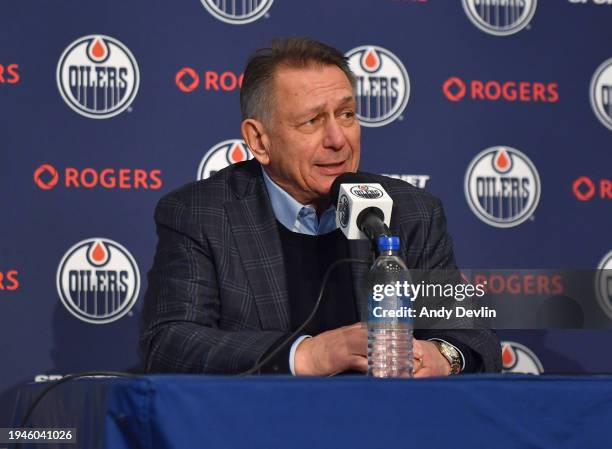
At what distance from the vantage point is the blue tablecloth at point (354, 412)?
1.17 metres

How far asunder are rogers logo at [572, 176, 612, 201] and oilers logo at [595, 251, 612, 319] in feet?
0.75

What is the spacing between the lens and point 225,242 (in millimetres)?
2391

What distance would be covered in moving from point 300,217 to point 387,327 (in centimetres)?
95

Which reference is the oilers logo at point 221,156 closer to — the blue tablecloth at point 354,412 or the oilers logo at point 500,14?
the oilers logo at point 500,14

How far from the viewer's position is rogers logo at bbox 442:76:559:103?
3438 mm

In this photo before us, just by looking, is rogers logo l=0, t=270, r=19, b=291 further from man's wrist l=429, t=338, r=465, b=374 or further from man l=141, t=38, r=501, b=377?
man's wrist l=429, t=338, r=465, b=374

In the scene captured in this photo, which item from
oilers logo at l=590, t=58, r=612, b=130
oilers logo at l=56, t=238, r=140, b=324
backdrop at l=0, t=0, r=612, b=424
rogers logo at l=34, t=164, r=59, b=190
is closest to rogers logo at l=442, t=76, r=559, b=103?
backdrop at l=0, t=0, r=612, b=424

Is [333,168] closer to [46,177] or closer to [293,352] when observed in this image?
[293,352]

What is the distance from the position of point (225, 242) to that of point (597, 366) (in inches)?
70.8

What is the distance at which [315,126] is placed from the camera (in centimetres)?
256

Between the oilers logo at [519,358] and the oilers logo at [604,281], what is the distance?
331 millimetres

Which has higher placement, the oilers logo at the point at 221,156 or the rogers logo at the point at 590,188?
the oilers logo at the point at 221,156

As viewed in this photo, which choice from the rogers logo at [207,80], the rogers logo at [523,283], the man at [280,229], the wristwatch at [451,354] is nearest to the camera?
the wristwatch at [451,354]

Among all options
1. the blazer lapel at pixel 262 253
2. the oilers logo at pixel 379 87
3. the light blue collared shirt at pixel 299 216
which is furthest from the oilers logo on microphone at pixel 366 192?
the oilers logo at pixel 379 87
